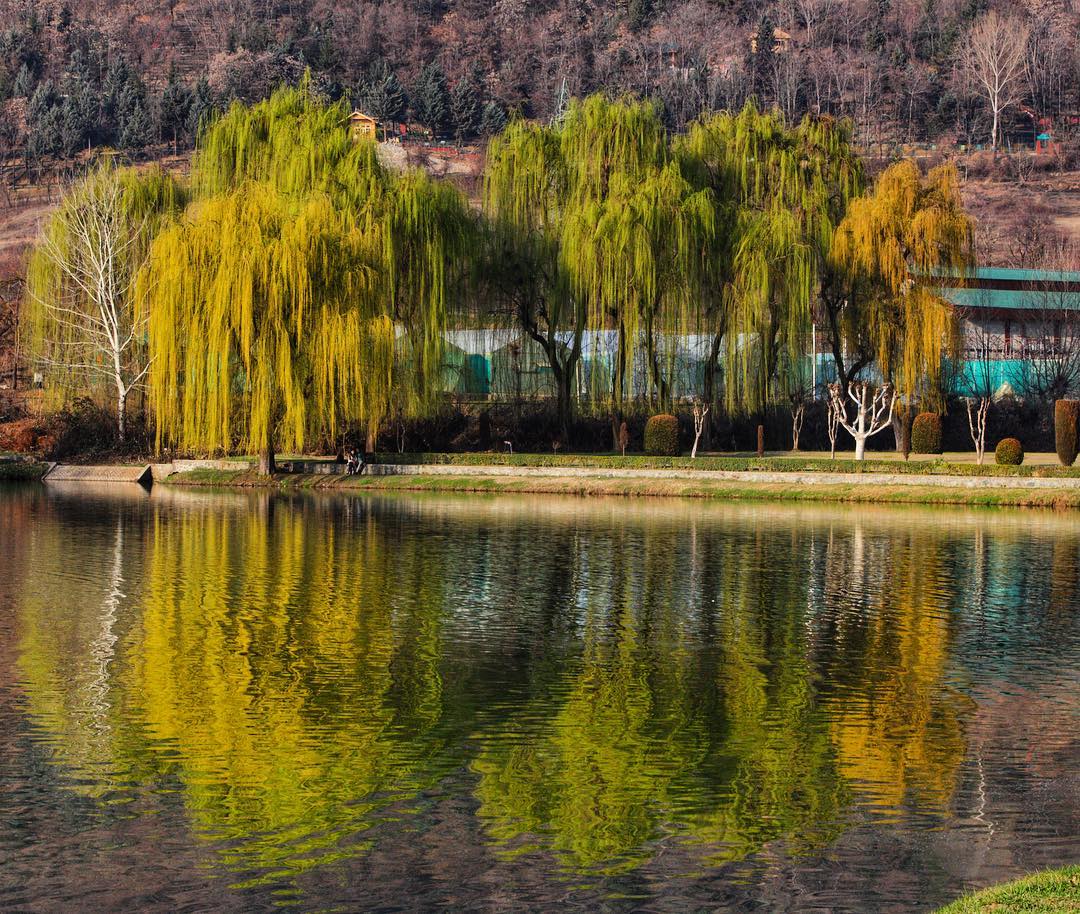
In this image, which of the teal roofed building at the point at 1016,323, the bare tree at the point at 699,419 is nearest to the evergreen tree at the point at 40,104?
the teal roofed building at the point at 1016,323

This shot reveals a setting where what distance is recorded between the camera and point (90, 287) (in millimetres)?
55250

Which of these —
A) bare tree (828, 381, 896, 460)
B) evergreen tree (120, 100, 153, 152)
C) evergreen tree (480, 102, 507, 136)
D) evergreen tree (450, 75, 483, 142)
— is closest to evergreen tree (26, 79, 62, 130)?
evergreen tree (120, 100, 153, 152)

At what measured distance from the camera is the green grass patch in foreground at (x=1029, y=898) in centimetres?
816

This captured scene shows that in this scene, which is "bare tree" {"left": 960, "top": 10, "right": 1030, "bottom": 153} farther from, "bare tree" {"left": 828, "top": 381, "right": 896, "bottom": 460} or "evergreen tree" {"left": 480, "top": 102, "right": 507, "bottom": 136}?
"bare tree" {"left": 828, "top": 381, "right": 896, "bottom": 460}

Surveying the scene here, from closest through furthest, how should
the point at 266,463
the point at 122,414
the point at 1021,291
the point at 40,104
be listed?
the point at 266,463, the point at 122,414, the point at 1021,291, the point at 40,104

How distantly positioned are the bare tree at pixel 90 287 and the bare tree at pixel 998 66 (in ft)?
470

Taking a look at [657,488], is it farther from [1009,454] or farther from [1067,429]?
[1067,429]

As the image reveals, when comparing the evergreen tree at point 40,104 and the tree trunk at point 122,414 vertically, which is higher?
the evergreen tree at point 40,104

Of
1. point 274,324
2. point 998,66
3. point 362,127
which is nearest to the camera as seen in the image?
point 274,324

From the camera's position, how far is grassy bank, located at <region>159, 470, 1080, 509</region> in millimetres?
40469

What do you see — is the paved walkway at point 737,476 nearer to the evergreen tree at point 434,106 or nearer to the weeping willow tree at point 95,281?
the weeping willow tree at point 95,281

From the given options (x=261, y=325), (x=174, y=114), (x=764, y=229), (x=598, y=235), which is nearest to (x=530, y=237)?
(x=598, y=235)

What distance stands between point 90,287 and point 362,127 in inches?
461

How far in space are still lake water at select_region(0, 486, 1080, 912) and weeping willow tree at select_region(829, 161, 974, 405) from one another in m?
24.0
